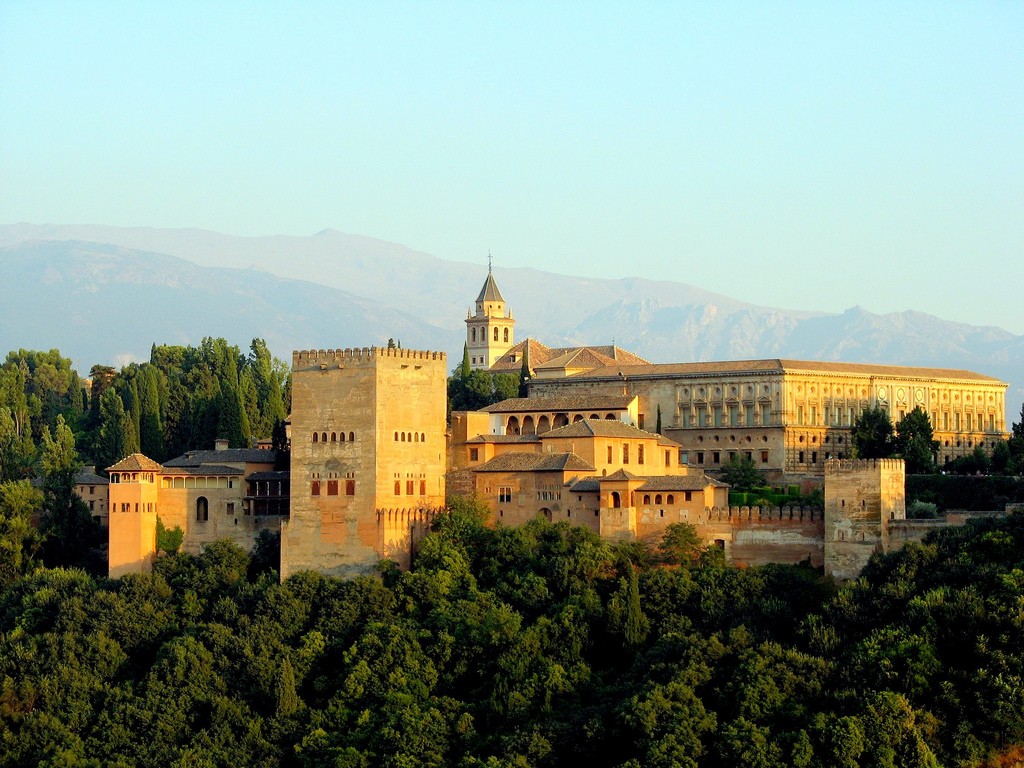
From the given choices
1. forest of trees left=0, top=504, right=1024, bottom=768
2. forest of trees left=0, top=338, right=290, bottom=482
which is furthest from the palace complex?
forest of trees left=0, top=338, right=290, bottom=482

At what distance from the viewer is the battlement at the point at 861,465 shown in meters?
47.2

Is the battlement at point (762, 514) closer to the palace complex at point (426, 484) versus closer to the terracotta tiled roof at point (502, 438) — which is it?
the palace complex at point (426, 484)

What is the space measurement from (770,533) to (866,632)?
657cm

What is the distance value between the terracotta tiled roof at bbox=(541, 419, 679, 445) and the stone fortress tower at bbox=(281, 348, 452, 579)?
14.1 ft

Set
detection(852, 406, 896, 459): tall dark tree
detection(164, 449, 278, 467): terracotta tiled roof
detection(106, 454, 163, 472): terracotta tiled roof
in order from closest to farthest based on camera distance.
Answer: detection(106, 454, 163, 472): terracotta tiled roof < detection(164, 449, 278, 467): terracotta tiled roof < detection(852, 406, 896, 459): tall dark tree

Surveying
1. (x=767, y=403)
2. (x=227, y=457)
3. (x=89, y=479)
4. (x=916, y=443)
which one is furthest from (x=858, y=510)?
(x=89, y=479)

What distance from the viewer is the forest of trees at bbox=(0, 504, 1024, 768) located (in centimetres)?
4028

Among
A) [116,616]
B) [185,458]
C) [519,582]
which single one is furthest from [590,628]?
[185,458]

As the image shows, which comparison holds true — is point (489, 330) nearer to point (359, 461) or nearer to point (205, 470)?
point (205, 470)

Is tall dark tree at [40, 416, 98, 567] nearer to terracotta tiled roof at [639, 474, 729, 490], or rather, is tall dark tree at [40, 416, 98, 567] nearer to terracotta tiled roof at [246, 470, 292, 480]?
terracotta tiled roof at [246, 470, 292, 480]

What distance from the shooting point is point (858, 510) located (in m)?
47.3

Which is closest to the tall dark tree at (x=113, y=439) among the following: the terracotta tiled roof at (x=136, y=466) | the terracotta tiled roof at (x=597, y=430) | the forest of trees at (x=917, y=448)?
the terracotta tiled roof at (x=136, y=466)

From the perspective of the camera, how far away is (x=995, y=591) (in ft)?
139

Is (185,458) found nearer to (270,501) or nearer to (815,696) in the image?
(270,501)
